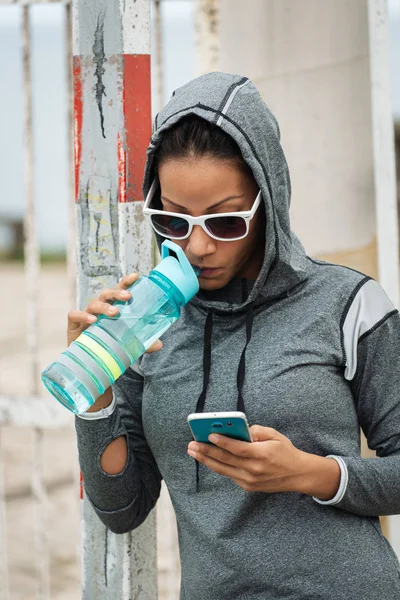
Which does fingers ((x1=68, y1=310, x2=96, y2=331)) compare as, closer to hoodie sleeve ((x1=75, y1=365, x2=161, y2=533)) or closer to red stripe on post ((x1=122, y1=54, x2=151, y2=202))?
hoodie sleeve ((x1=75, y1=365, x2=161, y2=533))

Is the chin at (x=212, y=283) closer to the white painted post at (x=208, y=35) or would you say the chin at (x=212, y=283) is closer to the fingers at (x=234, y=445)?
the fingers at (x=234, y=445)

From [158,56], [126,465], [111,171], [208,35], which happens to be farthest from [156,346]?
[158,56]

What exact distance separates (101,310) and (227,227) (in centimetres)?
28

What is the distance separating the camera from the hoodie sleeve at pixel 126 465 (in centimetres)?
167

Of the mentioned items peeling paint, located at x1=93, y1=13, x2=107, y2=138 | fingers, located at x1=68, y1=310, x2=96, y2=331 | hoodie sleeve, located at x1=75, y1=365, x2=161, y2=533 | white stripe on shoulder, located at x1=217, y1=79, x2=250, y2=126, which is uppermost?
peeling paint, located at x1=93, y1=13, x2=107, y2=138

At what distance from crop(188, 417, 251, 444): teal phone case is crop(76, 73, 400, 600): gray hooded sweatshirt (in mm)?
150

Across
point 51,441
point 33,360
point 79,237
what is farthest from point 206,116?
point 51,441

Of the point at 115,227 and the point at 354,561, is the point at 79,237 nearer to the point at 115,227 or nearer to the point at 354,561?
the point at 115,227

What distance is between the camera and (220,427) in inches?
54.1

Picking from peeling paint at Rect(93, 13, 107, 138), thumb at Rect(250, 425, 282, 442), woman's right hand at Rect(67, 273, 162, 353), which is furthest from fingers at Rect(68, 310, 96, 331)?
peeling paint at Rect(93, 13, 107, 138)

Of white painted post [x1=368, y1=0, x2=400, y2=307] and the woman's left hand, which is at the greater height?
white painted post [x1=368, y1=0, x2=400, y2=307]

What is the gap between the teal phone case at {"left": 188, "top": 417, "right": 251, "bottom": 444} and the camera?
1.35 meters

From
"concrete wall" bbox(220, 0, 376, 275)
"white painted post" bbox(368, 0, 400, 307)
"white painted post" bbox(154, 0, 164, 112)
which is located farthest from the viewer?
"white painted post" bbox(154, 0, 164, 112)

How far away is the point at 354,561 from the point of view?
1.53m
